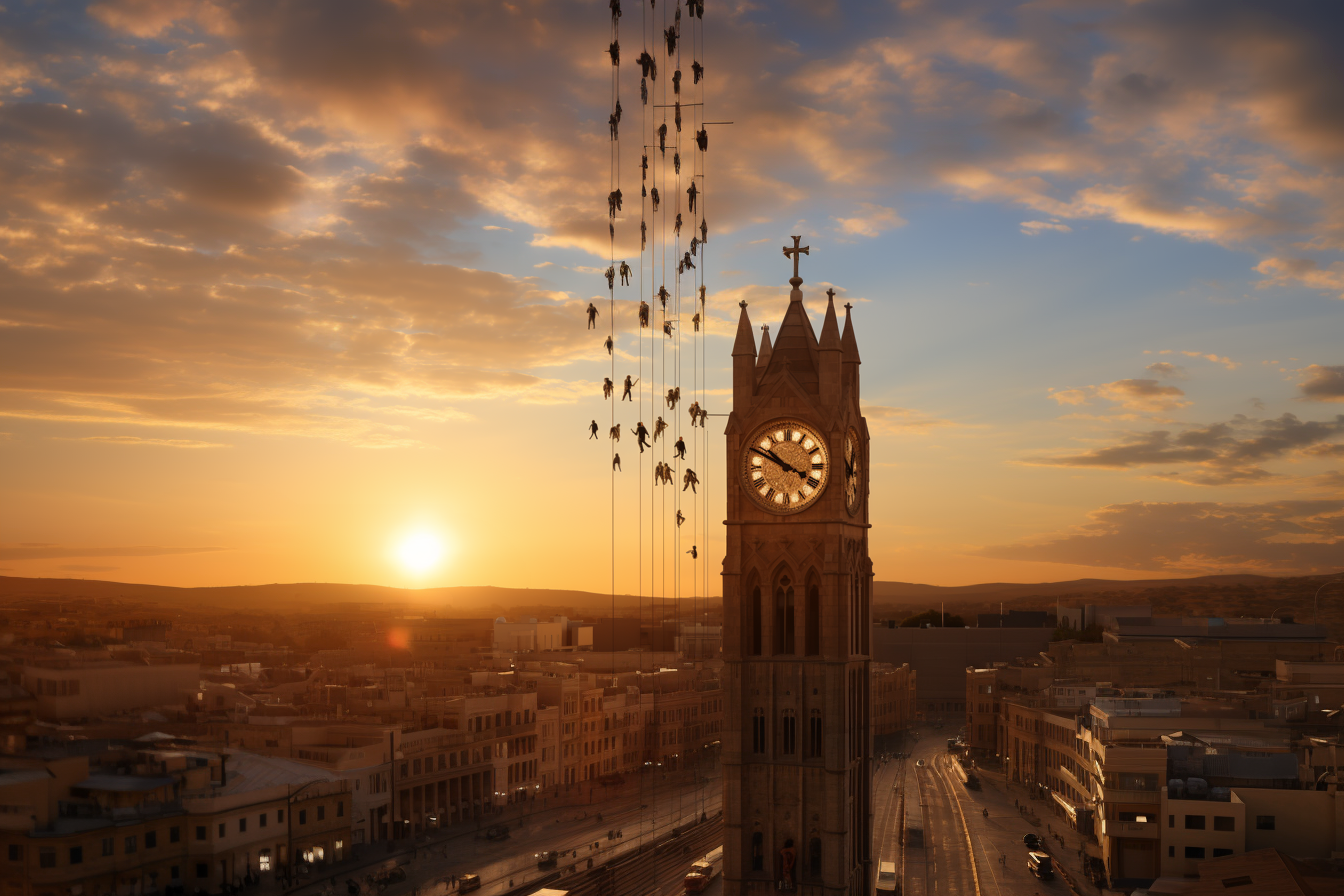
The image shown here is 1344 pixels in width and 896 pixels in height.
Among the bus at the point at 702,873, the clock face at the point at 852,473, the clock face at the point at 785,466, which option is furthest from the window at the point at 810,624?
the bus at the point at 702,873

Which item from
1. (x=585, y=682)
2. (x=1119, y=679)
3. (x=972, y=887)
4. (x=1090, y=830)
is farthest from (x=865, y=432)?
(x=1119, y=679)

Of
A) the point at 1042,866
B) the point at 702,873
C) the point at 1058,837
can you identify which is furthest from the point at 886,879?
the point at 1058,837

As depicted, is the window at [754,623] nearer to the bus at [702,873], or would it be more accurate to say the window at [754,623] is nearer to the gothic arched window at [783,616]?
the gothic arched window at [783,616]

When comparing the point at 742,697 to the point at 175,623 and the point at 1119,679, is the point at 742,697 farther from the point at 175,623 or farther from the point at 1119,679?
the point at 1119,679

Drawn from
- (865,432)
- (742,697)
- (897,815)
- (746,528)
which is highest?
(865,432)

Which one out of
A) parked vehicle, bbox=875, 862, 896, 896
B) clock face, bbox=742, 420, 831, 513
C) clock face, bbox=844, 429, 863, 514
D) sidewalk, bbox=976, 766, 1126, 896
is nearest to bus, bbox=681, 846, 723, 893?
parked vehicle, bbox=875, 862, 896, 896

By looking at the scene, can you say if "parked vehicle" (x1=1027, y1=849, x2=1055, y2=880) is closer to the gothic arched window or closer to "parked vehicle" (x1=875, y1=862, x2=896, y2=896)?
"parked vehicle" (x1=875, y1=862, x2=896, y2=896)

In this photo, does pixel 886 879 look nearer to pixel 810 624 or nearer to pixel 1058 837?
pixel 810 624
